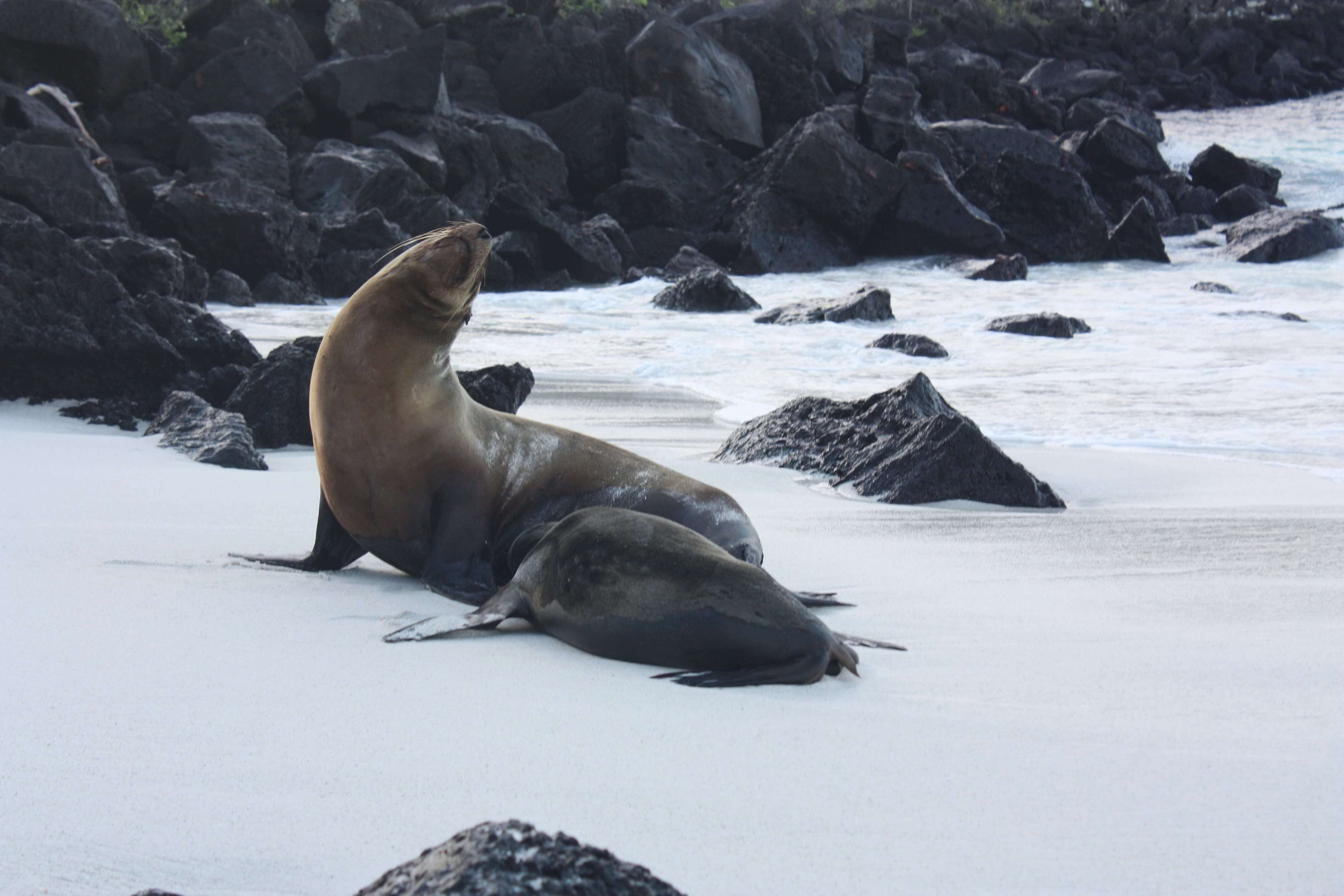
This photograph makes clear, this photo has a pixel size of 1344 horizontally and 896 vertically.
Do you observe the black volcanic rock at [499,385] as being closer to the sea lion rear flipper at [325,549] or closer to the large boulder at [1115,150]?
the sea lion rear flipper at [325,549]

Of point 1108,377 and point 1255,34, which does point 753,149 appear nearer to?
point 1108,377

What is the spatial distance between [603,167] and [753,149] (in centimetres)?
357

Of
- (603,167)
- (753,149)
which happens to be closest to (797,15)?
(753,149)

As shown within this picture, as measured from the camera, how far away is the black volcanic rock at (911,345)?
11914 millimetres

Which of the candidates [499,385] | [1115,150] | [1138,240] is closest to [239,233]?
[499,385]

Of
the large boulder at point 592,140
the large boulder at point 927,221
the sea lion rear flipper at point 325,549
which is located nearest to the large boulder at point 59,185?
the large boulder at point 592,140

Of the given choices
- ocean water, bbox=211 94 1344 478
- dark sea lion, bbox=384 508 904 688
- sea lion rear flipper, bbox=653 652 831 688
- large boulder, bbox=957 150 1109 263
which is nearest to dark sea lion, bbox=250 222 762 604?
dark sea lion, bbox=384 508 904 688

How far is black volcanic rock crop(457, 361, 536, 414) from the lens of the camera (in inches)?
248

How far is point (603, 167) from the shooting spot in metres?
23.5

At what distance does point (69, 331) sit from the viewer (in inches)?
273

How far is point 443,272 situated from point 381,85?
65.3ft

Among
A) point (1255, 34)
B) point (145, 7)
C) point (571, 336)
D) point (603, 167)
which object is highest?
point (1255, 34)

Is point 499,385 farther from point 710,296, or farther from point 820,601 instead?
point 710,296

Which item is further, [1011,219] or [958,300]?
[1011,219]
